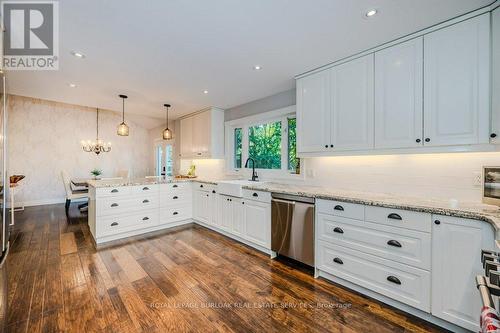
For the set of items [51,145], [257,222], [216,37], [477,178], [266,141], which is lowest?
[257,222]

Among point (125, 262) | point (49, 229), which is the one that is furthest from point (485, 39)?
Result: point (49, 229)

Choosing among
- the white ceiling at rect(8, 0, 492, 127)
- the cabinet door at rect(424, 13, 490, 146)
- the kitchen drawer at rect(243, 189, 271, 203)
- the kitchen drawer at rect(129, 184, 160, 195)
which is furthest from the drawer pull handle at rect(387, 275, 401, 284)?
the kitchen drawer at rect(129, 184, 160, 195)

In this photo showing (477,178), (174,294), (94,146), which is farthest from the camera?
(94,146)

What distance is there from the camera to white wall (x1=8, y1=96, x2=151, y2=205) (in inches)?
220

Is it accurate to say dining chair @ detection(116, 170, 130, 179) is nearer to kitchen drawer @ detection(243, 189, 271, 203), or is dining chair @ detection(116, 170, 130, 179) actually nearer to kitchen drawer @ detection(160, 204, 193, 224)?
kitchen drawer @ detection(160, 204, 193, 224)

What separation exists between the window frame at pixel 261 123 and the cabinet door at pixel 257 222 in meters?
0.77

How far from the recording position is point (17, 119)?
218 inches

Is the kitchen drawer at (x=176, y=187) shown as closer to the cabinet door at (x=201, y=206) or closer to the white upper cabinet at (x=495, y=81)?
the cabinet door at (x=201, y=206)

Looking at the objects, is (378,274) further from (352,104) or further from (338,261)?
(352,104)

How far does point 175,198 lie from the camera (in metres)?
4.04

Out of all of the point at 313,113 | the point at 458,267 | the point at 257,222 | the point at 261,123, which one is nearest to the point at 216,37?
the point at 313,113

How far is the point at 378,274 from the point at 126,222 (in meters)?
3.50

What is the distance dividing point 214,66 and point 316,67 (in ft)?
4.16

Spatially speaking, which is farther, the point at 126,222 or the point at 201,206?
the point at 201,206
